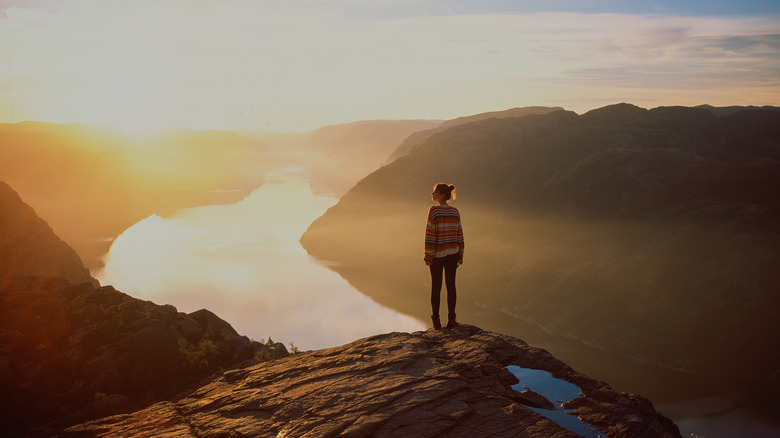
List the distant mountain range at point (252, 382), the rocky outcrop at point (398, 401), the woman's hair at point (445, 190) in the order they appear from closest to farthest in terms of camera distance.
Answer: the rocky outcrop at point (398, 401) < the distant mountain range at point (252, 382) < the woman's hair at point (445, 190)

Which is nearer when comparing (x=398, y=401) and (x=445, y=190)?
(x=398, y=401)

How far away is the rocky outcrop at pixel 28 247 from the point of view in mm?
66562

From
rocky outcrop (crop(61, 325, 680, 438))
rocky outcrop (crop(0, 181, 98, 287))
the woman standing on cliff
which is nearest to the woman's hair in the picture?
the woman standing on cliff

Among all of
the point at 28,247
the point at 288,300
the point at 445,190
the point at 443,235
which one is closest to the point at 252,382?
the point at 443,235

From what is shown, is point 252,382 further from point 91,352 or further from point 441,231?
point 91,352

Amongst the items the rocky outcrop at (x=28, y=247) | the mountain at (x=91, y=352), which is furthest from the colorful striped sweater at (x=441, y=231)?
the rocky outcrop at (x=28, y=247)

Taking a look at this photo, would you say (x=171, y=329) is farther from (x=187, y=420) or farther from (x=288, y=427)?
(x=288, y=427)

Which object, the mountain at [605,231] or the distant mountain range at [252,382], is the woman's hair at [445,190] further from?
the mountain at [605,231]

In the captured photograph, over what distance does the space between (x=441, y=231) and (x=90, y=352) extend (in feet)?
49.0

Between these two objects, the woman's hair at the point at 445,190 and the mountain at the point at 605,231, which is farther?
the mountain at the point at 605,231

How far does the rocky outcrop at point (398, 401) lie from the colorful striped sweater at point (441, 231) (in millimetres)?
2519

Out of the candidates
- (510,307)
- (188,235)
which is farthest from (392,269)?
(188,235)

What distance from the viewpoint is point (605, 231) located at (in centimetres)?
11588

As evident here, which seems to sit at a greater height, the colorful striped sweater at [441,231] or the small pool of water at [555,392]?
the colorful striped sweater at [441,231]
